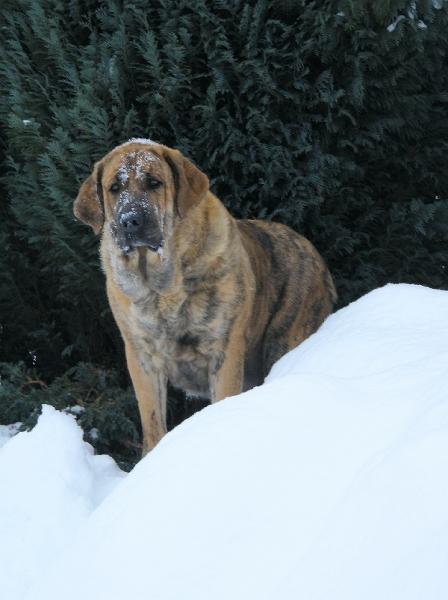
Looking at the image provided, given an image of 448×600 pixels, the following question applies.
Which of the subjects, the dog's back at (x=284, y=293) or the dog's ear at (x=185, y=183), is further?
the dog's back at (x=284, y=293)

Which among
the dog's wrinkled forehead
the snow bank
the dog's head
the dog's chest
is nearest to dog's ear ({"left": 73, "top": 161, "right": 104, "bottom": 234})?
the dog's head

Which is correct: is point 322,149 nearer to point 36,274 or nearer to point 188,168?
point 188,168

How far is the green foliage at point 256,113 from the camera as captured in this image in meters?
4.24

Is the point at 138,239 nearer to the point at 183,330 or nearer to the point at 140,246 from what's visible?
the point at 140,246

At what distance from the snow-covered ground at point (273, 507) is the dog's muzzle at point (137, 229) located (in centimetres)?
173

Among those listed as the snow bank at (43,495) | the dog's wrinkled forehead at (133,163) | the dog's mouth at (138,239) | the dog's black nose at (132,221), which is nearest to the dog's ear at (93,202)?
the dog's wrinkled forehead at (133,163)

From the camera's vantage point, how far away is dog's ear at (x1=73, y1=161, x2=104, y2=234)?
3.81 meters

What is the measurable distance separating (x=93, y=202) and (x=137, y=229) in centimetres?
50

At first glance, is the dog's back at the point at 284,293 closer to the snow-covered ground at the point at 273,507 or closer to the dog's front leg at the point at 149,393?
the dog's front leg at the point at 149,393

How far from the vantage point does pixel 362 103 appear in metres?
4.39

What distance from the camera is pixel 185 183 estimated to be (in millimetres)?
3654

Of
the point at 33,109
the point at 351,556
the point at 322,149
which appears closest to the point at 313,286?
the point at 322,149

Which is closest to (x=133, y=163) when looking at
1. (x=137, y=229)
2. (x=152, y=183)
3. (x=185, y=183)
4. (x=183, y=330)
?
(x=152, y=183)

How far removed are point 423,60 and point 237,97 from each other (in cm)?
124
